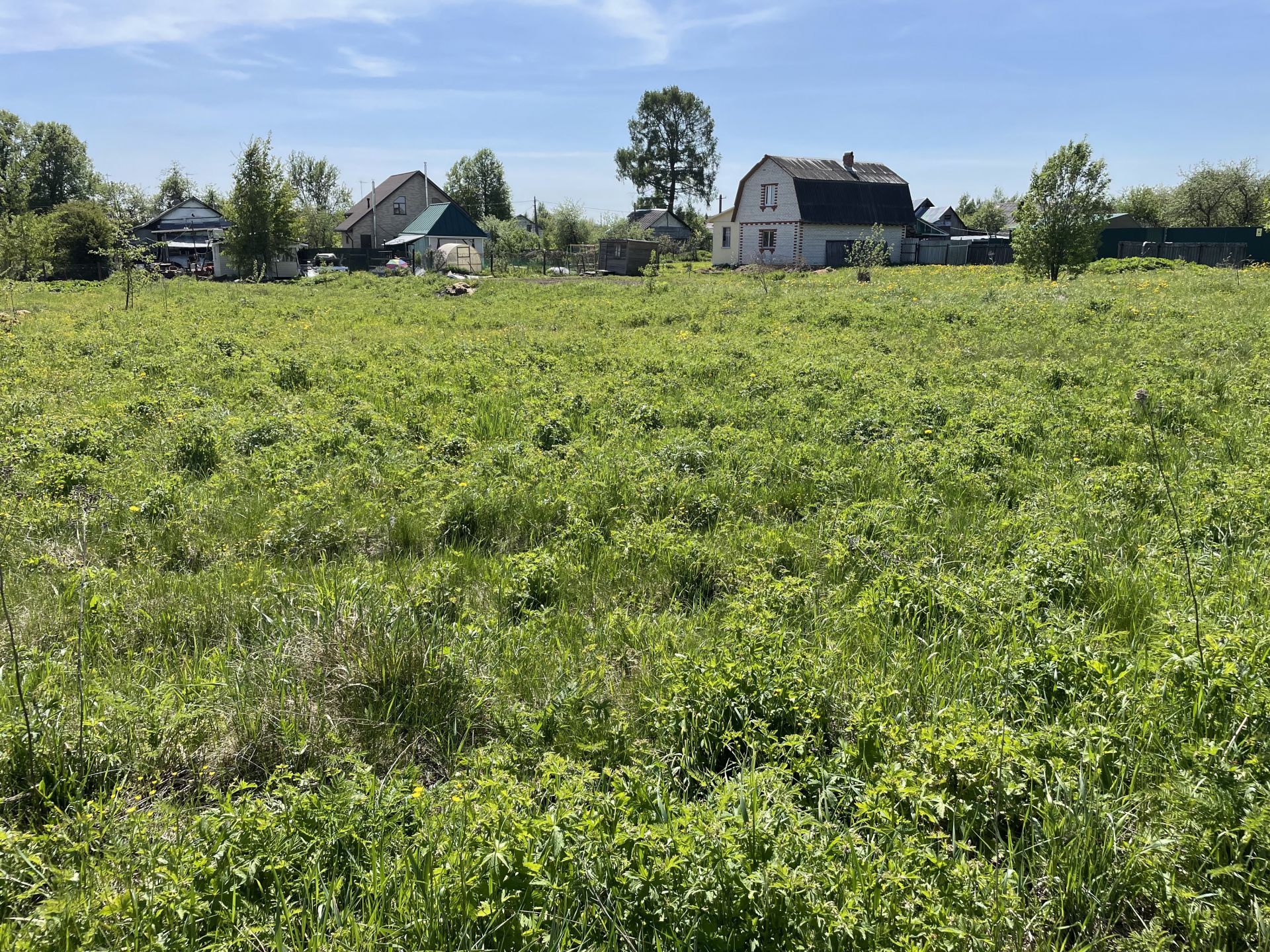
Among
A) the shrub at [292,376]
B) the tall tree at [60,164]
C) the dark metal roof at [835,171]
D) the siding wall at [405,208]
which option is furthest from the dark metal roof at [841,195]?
the tall tree at [60,164]

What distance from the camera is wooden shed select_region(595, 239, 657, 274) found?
152 feet

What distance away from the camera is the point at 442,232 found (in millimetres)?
60125

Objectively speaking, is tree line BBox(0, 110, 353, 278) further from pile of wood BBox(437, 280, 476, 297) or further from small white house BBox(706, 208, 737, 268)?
small white house BBox(706, 208, 737, 268)

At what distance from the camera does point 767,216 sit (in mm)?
52625

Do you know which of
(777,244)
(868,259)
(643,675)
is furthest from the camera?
(777,244)

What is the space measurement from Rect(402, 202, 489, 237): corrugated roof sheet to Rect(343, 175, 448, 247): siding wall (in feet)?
27.3

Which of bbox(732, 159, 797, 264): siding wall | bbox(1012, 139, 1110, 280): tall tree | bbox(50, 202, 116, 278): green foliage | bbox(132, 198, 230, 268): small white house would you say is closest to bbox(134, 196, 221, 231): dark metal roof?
bbox(132, 198, 230, 268): small white house

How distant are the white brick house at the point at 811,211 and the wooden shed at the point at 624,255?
976cm

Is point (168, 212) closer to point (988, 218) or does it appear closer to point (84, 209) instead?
point (84, 209)

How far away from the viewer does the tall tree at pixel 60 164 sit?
256 feet

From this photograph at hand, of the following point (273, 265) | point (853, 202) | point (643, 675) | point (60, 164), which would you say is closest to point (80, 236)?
point (273, 265)

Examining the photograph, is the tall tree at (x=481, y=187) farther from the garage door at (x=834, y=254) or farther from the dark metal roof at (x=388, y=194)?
the garage door at (x=834, y=254)

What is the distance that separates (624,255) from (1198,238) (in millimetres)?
33850

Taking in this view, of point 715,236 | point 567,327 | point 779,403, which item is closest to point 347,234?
point 715,236
